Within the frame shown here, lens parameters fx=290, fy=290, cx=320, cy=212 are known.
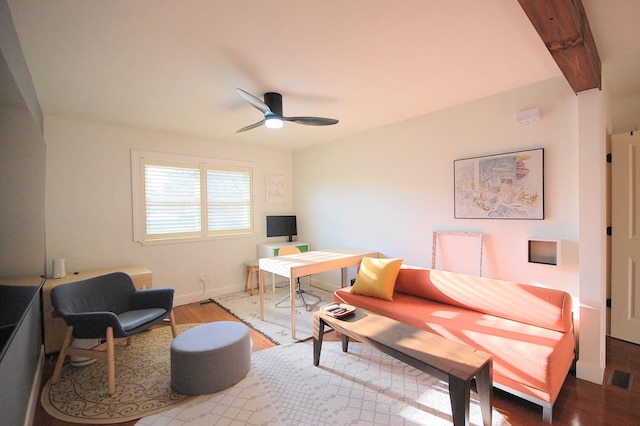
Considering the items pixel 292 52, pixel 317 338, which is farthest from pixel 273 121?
pixel 317 338

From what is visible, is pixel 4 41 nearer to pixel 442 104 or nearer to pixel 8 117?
pixel 8 117

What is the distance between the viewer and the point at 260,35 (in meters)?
1.85

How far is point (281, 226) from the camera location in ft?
17.1

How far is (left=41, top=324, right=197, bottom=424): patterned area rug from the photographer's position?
1.99 m

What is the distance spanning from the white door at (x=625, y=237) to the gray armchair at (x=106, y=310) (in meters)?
4.43

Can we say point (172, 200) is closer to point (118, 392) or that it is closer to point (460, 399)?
point (118, 392)

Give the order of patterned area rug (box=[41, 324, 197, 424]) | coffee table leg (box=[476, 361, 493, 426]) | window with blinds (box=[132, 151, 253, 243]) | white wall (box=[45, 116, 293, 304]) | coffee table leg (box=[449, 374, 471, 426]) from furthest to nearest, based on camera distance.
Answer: window with blinds (box=[132, 151, 253, 243])
white wall (box=[45, 116, 293, 304])
patterned area rug (box=[41, 324, 197, 424])
coffee table leg (box=[476, 361, 493, 426])
coffee table leg (box=[449, 374, 471, 426])

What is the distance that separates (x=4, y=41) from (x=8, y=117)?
41 cm

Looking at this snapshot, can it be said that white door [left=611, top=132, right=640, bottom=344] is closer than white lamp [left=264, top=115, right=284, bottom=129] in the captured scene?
No

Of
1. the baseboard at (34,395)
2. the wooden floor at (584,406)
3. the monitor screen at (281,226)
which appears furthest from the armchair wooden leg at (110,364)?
the monitor screen at (281,226)

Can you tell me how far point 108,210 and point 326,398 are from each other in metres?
3.45

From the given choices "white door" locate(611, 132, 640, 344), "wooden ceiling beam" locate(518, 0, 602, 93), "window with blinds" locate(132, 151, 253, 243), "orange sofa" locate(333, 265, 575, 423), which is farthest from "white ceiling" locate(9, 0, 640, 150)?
"orange sofa" locate(333, 265, 575, 423)

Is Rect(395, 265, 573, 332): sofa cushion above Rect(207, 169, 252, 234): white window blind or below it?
below

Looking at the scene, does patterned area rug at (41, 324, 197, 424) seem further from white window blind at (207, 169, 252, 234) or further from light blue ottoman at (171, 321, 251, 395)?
white window blind at (207, 169, 252, 234)
